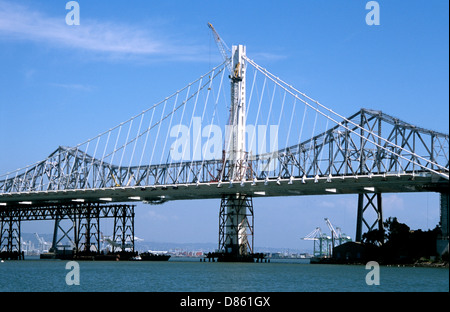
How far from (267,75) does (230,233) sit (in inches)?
957

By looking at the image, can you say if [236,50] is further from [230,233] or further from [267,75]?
[230,233]

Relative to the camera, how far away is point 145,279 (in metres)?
64.1

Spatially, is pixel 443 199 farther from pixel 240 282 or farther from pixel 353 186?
pixel 240 282

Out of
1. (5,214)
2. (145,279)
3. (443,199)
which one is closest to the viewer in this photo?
(145,279)

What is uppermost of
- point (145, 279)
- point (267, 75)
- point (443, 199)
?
point (267, 75)
